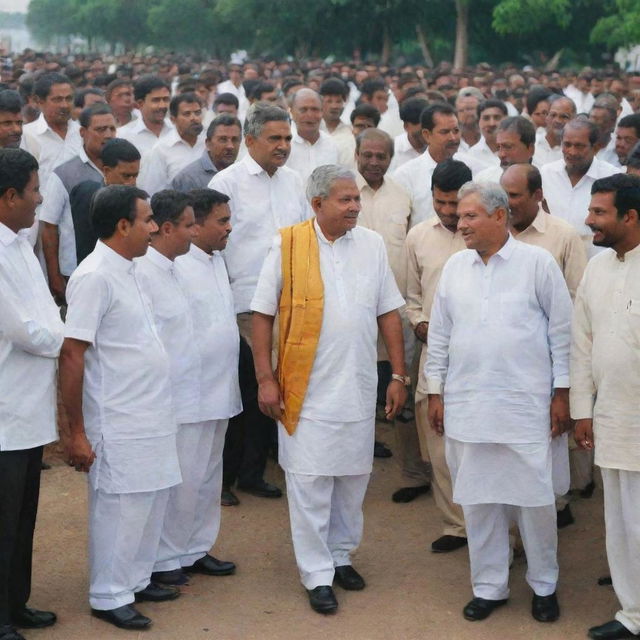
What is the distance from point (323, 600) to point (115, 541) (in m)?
1.00

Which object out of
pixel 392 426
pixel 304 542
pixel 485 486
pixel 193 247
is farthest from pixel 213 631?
pixel 392 426

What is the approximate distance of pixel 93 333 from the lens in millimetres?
5105

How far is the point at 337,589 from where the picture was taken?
19.2 ft

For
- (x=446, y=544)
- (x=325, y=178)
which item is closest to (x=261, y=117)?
(x=325, y=178)

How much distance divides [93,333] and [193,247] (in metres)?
1.03

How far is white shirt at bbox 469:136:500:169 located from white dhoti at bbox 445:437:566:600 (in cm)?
431

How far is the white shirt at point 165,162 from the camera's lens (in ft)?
28.9

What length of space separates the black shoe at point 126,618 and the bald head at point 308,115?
4.79 meters

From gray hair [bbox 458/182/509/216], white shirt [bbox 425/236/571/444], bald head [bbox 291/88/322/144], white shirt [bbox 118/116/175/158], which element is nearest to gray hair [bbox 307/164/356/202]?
gray hair [bbox 458/182/509/216]

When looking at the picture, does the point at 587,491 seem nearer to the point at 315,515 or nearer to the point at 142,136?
the point at 315,515

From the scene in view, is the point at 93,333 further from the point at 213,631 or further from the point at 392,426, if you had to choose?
the point at 392,426

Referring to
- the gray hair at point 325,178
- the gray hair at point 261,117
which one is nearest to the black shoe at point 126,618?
the gray hair at point 325,178

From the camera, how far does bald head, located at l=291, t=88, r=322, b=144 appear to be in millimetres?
9242

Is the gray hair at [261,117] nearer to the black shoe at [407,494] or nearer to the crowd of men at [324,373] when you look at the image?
the crowd of men at [324,373]
